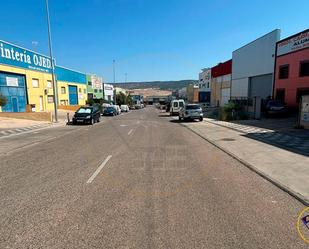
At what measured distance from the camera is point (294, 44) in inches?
1001

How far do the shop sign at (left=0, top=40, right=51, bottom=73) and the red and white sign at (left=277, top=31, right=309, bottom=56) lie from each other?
113ft

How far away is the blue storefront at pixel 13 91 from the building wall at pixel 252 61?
3416 centimetres

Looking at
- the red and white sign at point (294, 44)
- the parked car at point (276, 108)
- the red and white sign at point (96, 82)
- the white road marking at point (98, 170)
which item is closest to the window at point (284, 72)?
the red and white sign at point (294, 44)

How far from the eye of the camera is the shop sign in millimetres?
30614

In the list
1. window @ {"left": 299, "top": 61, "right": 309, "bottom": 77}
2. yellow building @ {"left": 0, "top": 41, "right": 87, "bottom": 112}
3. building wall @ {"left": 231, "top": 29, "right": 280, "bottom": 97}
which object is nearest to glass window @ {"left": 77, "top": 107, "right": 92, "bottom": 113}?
yellow building @ {"left": 0, "top": 41, "right": 87, "bottom": 112}

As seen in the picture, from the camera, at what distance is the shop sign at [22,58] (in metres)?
30.6

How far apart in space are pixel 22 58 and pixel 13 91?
5760 millimetres

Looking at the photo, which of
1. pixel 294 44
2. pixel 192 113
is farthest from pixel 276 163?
pixel 294 44

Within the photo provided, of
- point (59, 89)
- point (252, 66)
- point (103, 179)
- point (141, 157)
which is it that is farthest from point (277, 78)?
point (59, 89)

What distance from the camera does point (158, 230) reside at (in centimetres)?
362

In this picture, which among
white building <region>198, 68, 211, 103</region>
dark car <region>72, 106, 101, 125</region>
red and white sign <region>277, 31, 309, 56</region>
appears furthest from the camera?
white building <region>198, 68, 211, 103</region>

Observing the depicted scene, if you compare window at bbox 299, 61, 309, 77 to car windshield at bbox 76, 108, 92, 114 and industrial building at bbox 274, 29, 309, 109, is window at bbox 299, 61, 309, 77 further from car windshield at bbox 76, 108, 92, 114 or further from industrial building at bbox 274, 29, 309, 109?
car windshield at bbox 76, 108, 92, 114

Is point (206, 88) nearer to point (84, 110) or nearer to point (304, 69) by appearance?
point (304, 69)

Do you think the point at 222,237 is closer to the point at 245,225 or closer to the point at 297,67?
the point at 245,225
